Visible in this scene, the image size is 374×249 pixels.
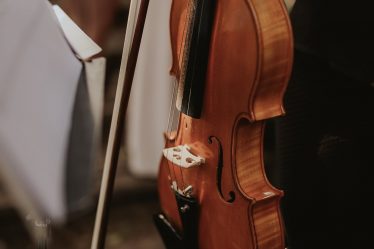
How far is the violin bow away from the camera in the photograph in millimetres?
868

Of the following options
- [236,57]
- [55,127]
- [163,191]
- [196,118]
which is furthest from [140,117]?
[55,127]

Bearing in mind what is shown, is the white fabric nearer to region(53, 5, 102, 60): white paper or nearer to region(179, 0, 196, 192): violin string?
region(179, 0, 196, 192): violin string

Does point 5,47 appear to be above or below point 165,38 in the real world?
above

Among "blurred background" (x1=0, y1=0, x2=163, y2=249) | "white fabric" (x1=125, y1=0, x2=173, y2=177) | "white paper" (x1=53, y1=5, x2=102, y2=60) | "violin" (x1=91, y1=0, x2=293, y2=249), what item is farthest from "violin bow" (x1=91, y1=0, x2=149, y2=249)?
"white fabric" (x1=125, y1=0, x2=173, y2=177)

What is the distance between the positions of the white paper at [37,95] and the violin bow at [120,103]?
17 centimetres

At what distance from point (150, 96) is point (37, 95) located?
1.08 m

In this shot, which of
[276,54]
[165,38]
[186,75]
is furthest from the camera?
[165,38]

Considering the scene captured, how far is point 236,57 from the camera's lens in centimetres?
83

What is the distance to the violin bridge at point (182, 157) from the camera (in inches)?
36.4

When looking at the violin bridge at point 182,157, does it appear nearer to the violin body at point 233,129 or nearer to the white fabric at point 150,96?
the violin body at point 233,129

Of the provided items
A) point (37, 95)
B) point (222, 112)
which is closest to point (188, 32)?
point (222, 112)

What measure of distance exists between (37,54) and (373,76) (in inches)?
24.1

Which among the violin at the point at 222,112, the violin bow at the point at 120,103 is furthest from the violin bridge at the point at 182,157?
the violin bow at the point at 120,103

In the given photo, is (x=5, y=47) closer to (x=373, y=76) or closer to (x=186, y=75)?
(x=186, y=75)
